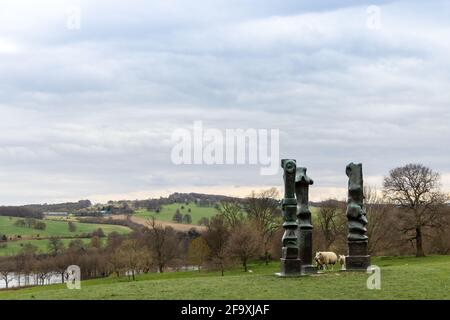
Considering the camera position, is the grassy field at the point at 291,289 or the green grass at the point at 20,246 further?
the green grass at the point at 20,246

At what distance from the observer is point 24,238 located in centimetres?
13362

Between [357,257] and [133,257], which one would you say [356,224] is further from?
[133,257]

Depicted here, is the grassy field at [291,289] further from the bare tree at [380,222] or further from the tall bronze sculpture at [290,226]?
the bare tree at [380,222]

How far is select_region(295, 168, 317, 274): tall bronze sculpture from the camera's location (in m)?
28.9

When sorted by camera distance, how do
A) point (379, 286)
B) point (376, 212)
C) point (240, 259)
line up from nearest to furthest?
point (379, 286) < point (376, 212) < point (240, 259)

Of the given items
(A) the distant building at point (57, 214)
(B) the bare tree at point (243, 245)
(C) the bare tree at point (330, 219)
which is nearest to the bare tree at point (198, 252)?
(B) the bare tree at point (243, 245)

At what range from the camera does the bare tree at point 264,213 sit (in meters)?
85.9

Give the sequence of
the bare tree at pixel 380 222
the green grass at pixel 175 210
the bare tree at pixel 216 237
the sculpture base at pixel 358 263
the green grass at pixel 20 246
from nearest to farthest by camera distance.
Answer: the sculpture base at pixel 358 263
the bare tree at pixel 380 222
the bare tree at pixel 216 237
the green grass at pixel 20 246
the green grass at pixel 175 210

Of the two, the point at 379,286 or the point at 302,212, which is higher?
the point at 302,212

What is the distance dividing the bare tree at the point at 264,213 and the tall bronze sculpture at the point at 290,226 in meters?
55.7
